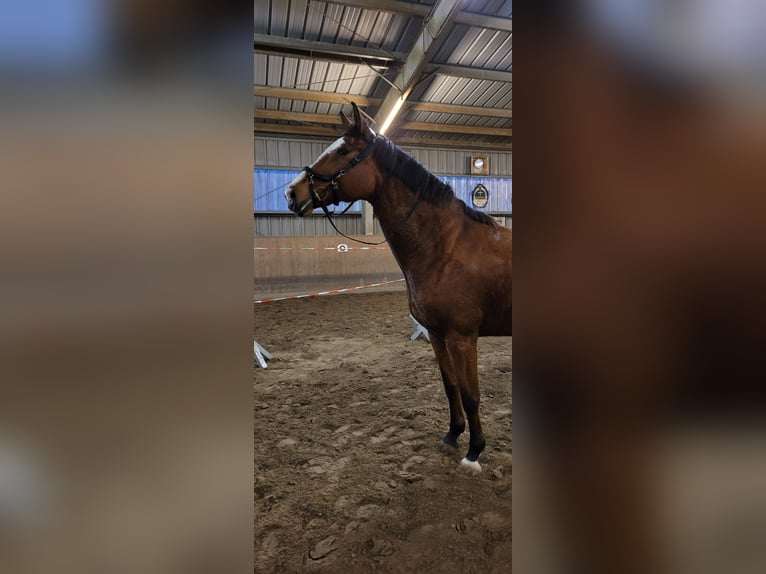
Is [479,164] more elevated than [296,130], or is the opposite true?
[296,130]

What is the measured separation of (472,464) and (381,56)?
15.3 feet

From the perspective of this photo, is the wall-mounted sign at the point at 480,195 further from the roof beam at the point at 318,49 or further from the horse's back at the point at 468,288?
the horse's back at the point at 468,288

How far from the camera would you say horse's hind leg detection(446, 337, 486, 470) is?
1.60 m

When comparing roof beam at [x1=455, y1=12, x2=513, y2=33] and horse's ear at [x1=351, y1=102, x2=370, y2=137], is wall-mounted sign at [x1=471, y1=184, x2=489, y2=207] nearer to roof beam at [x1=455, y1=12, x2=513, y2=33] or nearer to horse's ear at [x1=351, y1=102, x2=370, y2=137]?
roof beam at [x1=455, y1=12, x2=513, y2=33]

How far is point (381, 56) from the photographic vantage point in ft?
14.6

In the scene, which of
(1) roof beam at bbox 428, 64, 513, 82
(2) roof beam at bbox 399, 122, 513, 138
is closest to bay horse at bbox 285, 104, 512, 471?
(1) roof beam at bbox 428, 64, 513, 82

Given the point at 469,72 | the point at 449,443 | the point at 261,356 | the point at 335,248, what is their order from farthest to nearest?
the point at 335,248 → the point at 469,72 → the point at 261,356 → the point at 449,443

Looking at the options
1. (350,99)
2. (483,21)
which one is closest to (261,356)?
(483,21)

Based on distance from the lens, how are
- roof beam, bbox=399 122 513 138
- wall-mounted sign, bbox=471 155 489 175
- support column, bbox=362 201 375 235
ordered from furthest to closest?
wall-mounted sign, bbox=471 155 489 175 → support column, bbox=362 201 375 235 → roof beam, bbox=399 122 513 138

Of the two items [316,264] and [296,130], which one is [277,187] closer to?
[296,130]
